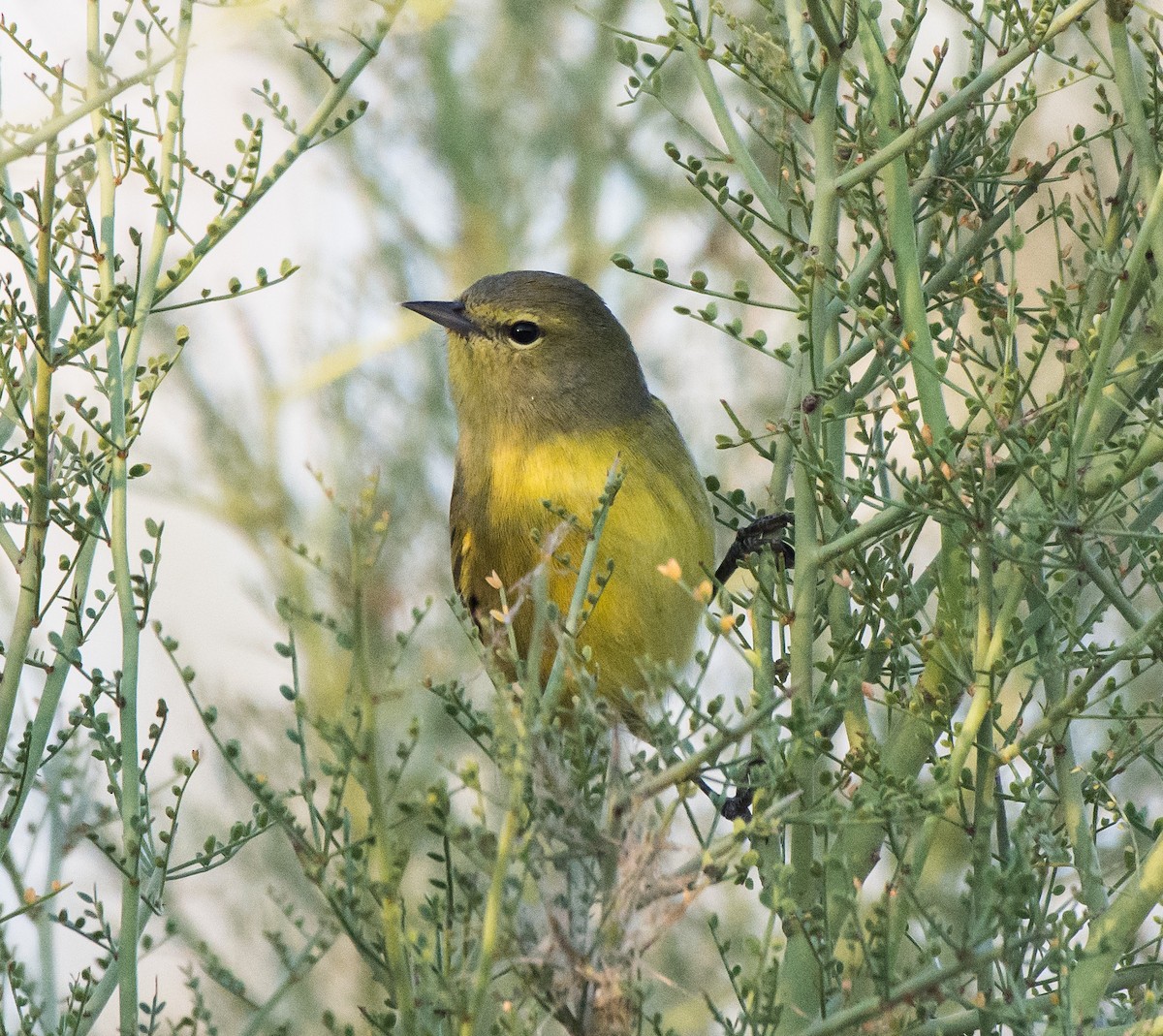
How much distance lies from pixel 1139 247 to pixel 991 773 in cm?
66

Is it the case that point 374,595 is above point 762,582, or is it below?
above

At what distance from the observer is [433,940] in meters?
1.50

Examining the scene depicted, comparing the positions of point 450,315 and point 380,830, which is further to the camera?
point 450,315

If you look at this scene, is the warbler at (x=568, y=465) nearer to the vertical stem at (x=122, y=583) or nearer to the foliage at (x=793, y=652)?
the foliage at (x=793, y=652)

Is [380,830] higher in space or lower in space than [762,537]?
lower

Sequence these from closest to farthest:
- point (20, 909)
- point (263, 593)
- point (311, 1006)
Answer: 1. point (20, 909)
2. point (311, 1006)
3. point (263, 593)

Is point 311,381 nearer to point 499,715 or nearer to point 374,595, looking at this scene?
point 374,595

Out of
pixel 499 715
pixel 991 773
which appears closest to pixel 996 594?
pixel 991 773

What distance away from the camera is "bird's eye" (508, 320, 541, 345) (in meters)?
4.15

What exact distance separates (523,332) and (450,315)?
0.70 feet

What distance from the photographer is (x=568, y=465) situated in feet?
12.6

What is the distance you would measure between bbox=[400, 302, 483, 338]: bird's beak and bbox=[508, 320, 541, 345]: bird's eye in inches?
3.5

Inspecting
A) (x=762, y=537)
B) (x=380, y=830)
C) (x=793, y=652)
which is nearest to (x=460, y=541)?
(x=762, y=537)

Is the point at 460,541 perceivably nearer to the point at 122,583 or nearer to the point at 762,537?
the point at 762,537
